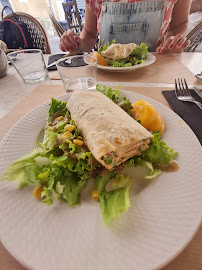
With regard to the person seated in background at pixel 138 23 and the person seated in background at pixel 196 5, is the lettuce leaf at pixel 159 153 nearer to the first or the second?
the person seated in background at pixel 138 23

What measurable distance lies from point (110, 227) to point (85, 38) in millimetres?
3089

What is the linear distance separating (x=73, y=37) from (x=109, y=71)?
85 centimetres

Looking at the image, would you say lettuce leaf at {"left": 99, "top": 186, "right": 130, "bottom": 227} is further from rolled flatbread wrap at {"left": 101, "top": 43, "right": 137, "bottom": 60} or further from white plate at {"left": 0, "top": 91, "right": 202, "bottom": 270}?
rolled flatbread wrap at {"left": 101, "top": 43, "right": 137, "bottom": 60}

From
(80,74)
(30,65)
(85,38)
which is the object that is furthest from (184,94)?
(85,38)

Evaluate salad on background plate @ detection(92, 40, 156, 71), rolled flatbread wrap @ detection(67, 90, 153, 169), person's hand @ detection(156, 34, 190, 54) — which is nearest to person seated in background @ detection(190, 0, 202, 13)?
person's hand @ detection(156, 34, 190, 54)

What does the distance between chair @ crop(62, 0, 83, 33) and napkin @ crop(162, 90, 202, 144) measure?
11.9 ft

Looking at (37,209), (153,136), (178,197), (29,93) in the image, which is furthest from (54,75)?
(178,197)

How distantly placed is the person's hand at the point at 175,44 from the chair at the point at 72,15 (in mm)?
2696

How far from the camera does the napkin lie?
1.04m

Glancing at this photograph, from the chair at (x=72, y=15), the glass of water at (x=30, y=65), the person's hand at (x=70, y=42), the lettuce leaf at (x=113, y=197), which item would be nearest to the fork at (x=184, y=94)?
the lettuce leaf at (x=113, y=197)

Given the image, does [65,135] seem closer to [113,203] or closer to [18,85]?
[113,203]

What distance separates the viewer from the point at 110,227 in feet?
1.90

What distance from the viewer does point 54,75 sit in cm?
186

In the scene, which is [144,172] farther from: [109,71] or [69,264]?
[109,71]
